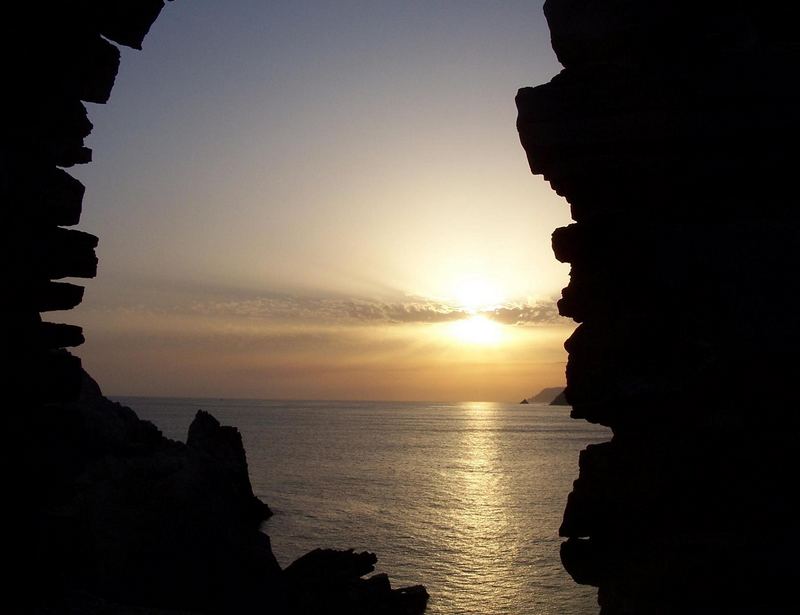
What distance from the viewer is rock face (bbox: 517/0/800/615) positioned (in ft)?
20.2

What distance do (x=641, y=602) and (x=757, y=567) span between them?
1058 mm

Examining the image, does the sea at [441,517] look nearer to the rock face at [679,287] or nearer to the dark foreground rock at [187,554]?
the dark foreground rock at [187,554]

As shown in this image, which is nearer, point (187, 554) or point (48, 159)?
point (48, 159)

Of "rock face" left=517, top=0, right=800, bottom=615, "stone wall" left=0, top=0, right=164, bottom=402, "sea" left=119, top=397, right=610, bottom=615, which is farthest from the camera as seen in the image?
"sea" left=119, top=397, right=610, bottom=615

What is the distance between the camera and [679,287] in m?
6.48

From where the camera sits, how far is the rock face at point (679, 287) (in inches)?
242

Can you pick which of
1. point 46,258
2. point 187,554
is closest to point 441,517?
point 187,554

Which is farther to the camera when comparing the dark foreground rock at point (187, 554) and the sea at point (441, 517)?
the sea at point (441, 517)

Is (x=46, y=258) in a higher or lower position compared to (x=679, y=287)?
higher

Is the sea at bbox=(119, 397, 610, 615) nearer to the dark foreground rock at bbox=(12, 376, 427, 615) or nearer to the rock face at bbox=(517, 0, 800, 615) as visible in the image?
the dark foreground rock at bbox=(12, 376, 427, 615)

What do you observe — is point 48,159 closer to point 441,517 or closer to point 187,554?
point 187,554

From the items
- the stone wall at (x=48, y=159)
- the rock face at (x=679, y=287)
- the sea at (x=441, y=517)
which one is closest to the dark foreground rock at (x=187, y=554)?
the sea at (x=441, y=517)

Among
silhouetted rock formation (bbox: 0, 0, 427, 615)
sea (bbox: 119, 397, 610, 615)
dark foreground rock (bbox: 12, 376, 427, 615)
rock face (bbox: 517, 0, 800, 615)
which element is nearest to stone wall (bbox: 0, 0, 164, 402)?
silhouetted rock formation (bbox: 0, 0, 427, 615)

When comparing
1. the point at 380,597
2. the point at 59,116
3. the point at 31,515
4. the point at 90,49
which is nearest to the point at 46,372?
the point at 31,515
